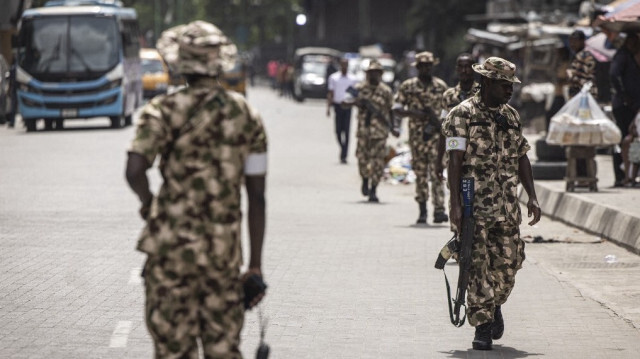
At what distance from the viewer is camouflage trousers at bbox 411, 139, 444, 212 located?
47.3ft

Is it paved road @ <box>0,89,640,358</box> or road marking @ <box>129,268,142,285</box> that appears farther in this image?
road marking @ <box>129,268,142,285</box>

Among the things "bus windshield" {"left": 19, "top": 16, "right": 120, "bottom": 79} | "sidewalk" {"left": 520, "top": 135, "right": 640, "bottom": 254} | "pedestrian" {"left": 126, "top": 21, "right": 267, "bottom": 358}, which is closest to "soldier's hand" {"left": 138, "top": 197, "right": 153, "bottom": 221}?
"pedestrian" {"left": 126, "top": 21, "right": 267, "bottom": 358}

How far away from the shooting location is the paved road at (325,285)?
811 centimetres

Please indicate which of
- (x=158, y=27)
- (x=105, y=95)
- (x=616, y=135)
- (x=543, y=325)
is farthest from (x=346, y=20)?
(x=543, y=325)

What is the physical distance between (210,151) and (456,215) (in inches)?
113

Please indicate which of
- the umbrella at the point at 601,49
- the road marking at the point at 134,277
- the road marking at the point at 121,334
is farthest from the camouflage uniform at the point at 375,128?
the road marking at the point at 121,334

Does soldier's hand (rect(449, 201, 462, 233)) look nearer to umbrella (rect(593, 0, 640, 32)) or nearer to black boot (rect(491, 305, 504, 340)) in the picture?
black boot (rect(491, 305, 504, 340))

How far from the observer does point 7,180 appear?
1970 centimetres

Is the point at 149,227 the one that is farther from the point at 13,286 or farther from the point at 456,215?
the point at 13,286

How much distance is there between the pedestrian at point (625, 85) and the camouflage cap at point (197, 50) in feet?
38.6

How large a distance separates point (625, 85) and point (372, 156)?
10.2 ft

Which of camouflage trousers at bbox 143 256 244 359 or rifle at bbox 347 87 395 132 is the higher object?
camouflage trousers at bbox 143 256 244 359

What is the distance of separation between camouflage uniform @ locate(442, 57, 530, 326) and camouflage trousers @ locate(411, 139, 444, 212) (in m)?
6.36

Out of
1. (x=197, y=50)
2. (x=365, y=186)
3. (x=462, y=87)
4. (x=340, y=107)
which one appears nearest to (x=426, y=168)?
(x=462, y=87)
